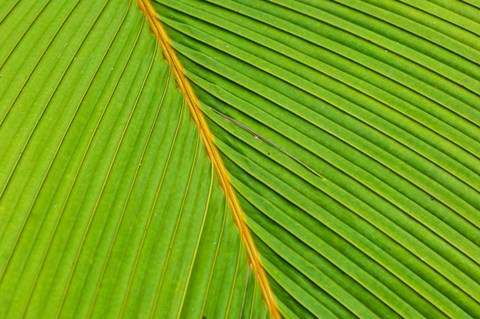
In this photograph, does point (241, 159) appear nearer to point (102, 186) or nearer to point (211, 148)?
point (211, 148)

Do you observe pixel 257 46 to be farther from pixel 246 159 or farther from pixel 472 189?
pixel 472 189

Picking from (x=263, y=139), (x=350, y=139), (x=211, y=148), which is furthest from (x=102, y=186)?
(x=350, y=139)

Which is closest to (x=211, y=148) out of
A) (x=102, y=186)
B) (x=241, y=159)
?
(x=241, y=159)

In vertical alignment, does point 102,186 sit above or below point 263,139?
below
